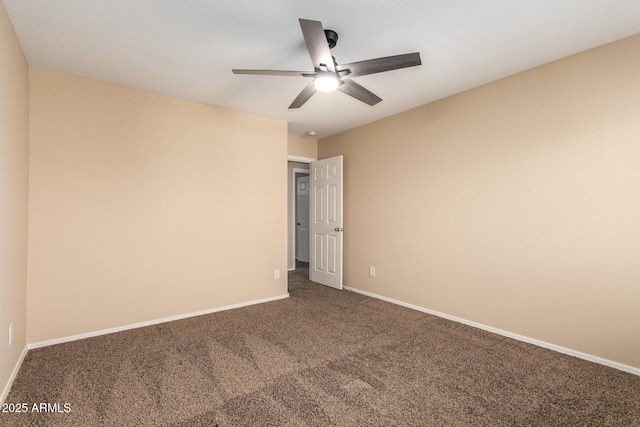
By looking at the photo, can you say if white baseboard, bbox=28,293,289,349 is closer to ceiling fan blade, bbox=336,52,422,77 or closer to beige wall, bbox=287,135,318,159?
beige wall, bbox=287,135,318,159

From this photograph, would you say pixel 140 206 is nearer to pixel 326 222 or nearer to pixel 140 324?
pixel 140 324

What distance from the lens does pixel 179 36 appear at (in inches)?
89.5

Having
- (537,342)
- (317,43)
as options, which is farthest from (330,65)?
(537,342)

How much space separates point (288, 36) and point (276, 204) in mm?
2326

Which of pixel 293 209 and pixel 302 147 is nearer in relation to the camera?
pixel 302 147

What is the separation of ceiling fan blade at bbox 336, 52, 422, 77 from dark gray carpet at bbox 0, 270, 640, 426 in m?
2.12

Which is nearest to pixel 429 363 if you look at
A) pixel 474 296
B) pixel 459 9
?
pixel 474 296

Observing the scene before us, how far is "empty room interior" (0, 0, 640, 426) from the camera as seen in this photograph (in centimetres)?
201

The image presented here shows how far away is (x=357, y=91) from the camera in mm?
2541

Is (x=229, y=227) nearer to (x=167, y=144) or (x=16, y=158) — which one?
(x=167, y=144)

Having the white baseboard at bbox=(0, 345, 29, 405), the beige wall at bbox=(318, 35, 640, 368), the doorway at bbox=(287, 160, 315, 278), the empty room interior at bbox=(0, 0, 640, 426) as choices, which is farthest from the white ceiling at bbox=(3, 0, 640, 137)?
the doorway at bbox=(287, 160, 315, 278)

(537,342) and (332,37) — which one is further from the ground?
(332,37)

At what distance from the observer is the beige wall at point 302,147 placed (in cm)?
496

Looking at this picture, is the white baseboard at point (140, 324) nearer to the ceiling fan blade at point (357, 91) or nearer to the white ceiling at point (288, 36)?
the white ceiling at point (288, 36)
